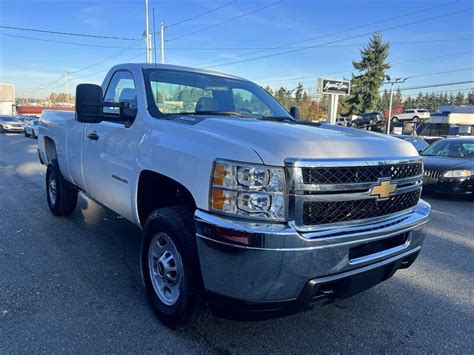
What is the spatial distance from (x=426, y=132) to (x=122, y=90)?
4138 centimetres

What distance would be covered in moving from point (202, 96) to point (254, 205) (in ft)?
6.16

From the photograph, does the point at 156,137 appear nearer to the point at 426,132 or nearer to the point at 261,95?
the point at 261,95

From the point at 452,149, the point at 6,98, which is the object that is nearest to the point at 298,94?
the point at 6,98

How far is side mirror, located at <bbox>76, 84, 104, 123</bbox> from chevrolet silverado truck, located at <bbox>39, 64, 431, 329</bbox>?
11 mm

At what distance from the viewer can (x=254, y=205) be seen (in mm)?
2133

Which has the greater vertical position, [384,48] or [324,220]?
[384,48]

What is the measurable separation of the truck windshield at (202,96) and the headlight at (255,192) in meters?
1.28

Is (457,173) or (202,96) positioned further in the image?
(457,173)

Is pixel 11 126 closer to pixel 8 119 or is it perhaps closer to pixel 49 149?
pixel 8 119

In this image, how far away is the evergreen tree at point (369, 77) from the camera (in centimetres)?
5338

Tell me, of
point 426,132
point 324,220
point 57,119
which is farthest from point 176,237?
point 426,132

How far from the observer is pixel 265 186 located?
2.12 metres

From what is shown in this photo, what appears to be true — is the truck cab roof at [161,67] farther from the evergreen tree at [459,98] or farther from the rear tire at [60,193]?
the evergreen tree at [459,98]

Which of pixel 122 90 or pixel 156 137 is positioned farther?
pixel 122 90
